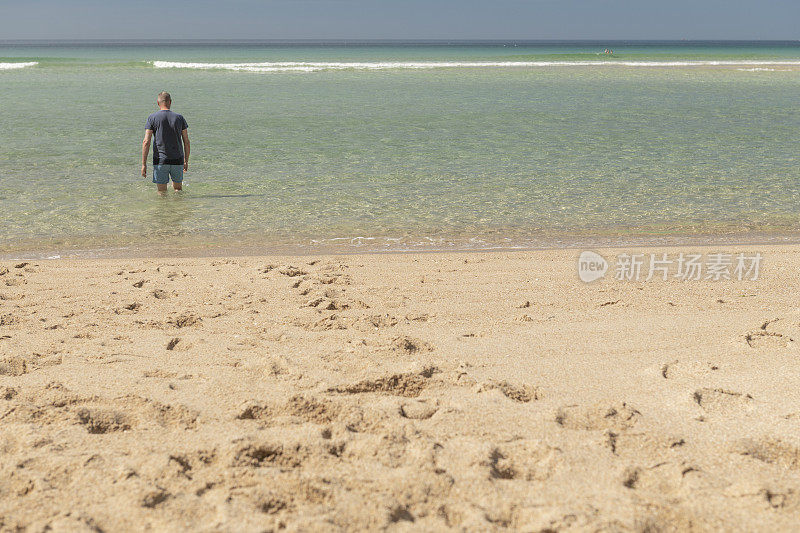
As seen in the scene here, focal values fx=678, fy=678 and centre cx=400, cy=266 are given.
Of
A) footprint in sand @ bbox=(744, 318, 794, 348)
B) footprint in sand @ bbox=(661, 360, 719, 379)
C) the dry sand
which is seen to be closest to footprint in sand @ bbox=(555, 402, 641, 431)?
the dry sand

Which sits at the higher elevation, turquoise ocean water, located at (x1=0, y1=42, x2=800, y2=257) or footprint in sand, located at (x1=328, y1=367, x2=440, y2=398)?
turquoise ocean water, located at (x1=0, y1=42, x2=800, y2=257)

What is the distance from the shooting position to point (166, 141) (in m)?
9.57

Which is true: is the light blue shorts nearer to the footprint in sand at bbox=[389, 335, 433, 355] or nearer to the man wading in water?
the man wading in water

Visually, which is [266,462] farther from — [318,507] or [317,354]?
[317,354]

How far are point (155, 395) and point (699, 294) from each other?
438 cm

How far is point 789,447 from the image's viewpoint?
124 inches

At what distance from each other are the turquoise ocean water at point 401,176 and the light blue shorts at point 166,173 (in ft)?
→ 0.82

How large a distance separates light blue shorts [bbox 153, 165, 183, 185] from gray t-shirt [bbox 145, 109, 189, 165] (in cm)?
6

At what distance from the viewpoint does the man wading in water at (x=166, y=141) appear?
957 cm

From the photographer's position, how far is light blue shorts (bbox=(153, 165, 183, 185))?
9641 mm

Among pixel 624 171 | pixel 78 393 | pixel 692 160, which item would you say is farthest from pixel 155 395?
pixel 692 160

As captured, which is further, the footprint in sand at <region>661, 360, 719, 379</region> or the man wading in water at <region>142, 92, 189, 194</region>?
the man wading in water at <region>142, 92, 189, 194</region>

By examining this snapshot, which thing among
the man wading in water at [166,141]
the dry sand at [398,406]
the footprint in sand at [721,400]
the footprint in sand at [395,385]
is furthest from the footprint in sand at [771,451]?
the man wading in water at [166,141]

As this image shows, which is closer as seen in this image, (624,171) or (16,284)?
(16,284)
